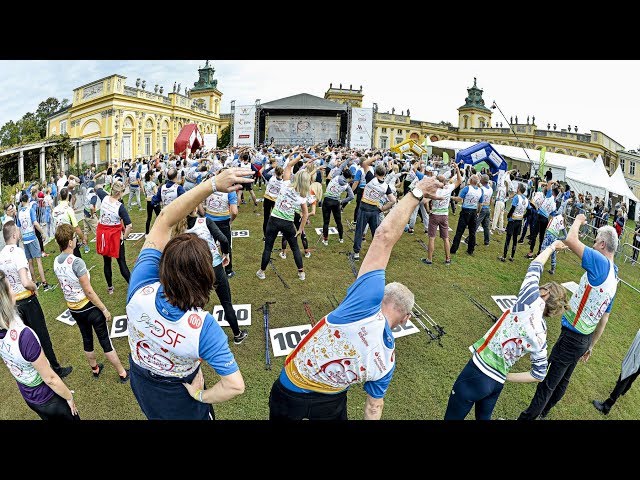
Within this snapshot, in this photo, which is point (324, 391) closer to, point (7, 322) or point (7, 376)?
point (7, 322)

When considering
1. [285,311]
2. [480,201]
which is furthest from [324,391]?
[480,201]

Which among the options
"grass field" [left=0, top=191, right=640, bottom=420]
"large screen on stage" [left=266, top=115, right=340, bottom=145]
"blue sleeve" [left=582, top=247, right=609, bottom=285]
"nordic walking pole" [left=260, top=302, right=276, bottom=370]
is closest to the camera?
"blue sleeve" [left=582, top=247, right=609, bottom=285]

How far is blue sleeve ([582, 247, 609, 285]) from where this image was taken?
3802mm

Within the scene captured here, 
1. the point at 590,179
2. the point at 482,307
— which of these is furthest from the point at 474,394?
the point at 590,179

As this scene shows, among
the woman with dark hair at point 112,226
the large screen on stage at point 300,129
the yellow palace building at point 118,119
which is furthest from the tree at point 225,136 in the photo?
the woman with dark hair at point 112,226

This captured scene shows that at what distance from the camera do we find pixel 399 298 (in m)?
2.19

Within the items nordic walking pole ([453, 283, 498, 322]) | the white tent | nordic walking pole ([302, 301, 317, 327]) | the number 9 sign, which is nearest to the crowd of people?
the number 9 sign

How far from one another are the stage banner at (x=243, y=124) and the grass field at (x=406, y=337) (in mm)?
27791

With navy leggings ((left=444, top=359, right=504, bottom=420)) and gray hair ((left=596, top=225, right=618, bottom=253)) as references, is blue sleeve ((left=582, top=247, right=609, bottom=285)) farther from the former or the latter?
navy leggings ((left=444, top=359, right=504, bottom=420))

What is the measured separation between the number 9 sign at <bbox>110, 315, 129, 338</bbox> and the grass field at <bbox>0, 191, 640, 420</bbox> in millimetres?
132

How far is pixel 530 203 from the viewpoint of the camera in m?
10.2

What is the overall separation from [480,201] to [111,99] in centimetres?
2161

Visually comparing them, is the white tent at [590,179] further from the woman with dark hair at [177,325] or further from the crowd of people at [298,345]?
the woman with dark hair at [177,325]

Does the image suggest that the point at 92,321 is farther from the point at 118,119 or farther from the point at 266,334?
the point at 118,119
